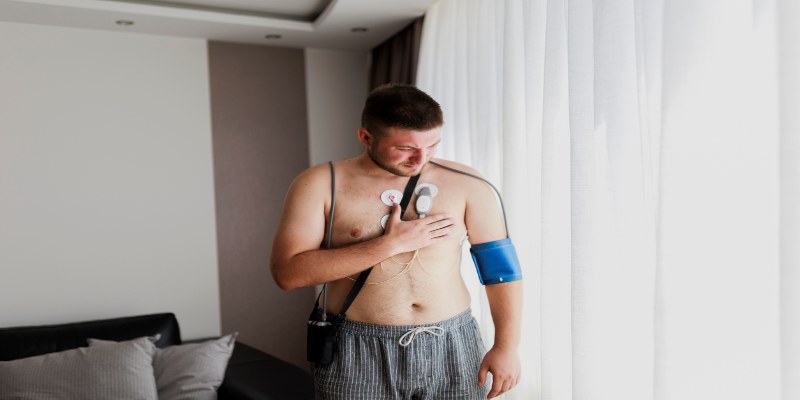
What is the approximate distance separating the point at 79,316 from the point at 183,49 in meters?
1.57

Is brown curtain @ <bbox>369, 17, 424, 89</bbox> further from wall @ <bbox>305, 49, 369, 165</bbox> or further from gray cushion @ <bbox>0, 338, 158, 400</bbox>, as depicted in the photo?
gray cushion @ <bbox>0, 338, 158, 400</bbox>

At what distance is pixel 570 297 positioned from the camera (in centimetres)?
224

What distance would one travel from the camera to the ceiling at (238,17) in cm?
323

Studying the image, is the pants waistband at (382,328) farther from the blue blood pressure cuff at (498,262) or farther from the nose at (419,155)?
the nose at (419,155)

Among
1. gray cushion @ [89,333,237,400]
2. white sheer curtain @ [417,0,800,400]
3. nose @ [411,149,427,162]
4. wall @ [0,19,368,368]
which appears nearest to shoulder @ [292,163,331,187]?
nose @ [411,149,427,162]

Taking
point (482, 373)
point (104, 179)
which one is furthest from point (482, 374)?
point (104, 179)

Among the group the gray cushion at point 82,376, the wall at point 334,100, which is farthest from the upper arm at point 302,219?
the wall at point 334,100

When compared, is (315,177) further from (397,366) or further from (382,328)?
(397,366)

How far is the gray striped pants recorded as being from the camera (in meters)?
1.82

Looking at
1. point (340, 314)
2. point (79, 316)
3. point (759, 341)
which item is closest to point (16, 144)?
point (79, 316)

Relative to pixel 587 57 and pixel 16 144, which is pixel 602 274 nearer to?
pixel 587 57

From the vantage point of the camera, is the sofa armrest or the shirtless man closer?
the shirtless man

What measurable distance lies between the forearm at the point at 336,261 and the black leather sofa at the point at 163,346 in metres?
1.15

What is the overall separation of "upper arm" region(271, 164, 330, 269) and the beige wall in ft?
6.93
